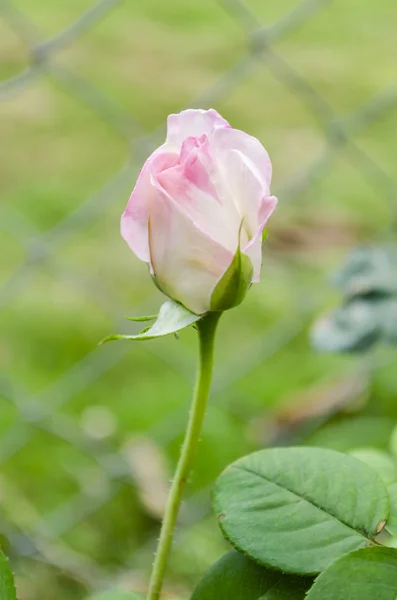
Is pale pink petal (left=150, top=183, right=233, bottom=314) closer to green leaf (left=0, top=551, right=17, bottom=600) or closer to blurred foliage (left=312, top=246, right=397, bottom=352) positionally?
green leaf (left=0, top=551, right=17, bottom=600)

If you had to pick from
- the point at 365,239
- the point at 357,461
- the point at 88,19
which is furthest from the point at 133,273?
the point at 357,461

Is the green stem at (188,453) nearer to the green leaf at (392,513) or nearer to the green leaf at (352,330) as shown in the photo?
the green leaf at (392,513)

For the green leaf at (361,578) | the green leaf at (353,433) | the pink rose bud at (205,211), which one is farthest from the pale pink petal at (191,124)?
the green leaf at (353,433)

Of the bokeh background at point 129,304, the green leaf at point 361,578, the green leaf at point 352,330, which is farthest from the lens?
the bokeh background at point 129,304

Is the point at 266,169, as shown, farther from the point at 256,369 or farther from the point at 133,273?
the point at 133,273

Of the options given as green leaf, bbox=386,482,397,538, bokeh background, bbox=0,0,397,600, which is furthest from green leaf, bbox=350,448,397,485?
bokeh background, bbox=0,0,397,600
